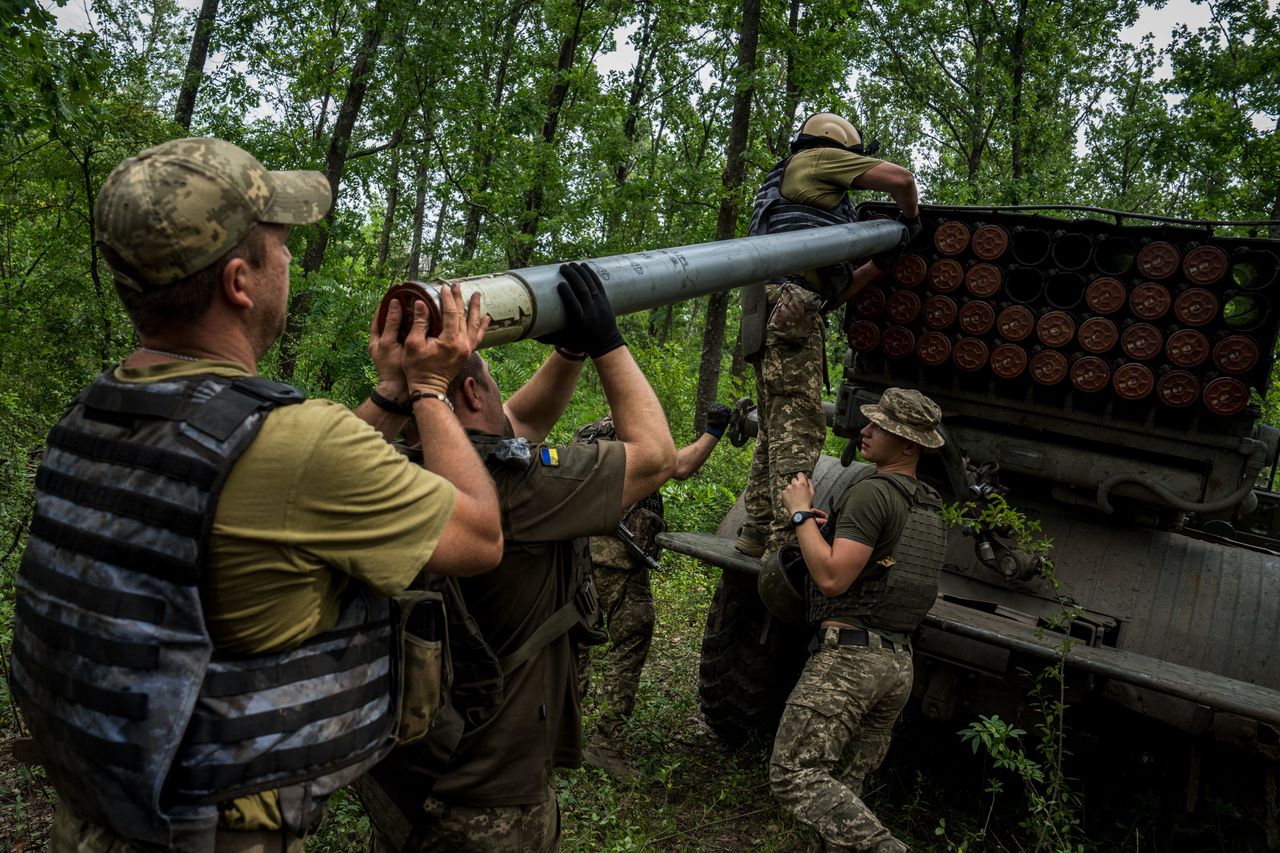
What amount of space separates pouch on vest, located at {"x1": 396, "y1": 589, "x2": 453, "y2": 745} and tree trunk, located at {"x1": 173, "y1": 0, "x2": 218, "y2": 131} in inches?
516

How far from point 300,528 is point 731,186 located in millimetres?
10663

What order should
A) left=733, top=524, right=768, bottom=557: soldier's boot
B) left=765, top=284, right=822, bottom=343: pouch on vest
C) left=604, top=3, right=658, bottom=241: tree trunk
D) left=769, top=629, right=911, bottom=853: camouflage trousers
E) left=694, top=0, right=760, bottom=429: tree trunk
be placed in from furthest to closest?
1. left=604, top=3, right=658, bottom=241: tree trunk
2. left=694, top=0, right=760, bottom=429: tree trunk
3. left=733, top=524, right=768, bottom=557: soldier's boot
4. left=765, top=284, right=822, bottom=343: pouch on vest
5. left=769, top=629, right=911, bottom=853: camouflage trousers

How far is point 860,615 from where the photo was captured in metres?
4.03

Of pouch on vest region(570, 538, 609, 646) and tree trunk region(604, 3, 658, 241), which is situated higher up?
tree trunk region(604, 3, 658, 241)

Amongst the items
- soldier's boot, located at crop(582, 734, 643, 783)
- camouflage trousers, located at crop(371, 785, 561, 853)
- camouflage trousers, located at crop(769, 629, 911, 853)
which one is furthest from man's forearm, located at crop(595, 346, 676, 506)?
soldier's boot, located at crop(582, 734, 643, 783)

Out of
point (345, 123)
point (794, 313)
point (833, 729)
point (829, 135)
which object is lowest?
point (833, 729)

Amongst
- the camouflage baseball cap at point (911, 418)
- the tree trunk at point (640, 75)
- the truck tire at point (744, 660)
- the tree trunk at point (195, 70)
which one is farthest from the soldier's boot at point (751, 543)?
the tree trunk at point (640, 75)

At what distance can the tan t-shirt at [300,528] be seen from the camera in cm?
166

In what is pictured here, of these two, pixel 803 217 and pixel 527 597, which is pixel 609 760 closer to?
pixel 527 597

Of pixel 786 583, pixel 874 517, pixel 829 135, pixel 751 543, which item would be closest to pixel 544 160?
pixel 829 135

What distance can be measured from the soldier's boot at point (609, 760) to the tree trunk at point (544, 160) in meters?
9.52

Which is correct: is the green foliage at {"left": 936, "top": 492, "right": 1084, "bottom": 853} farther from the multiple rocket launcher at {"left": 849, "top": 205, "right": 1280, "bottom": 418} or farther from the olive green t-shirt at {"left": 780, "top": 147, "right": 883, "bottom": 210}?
the olive green t-shirt at {"left": 780, "top": 147, "right": 883, "bottom": 210}

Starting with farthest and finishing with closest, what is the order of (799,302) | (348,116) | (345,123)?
(348,116)
(345,123)
(799,302)

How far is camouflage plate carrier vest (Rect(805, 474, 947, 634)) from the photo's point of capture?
400 centimetres
